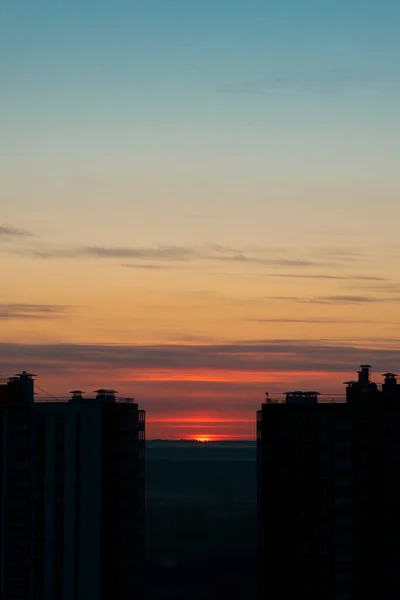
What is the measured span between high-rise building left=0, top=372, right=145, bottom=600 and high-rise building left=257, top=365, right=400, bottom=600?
17.2 metres

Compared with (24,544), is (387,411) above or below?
above

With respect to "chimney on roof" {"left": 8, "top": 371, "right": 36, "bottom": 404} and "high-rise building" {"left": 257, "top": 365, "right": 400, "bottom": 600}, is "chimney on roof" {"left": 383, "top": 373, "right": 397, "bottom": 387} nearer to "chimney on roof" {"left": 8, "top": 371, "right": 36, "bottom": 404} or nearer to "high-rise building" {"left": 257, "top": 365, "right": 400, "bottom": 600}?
"high-rise building" {"left": 257, "top": 365, "right": 400, "bottom": 600}

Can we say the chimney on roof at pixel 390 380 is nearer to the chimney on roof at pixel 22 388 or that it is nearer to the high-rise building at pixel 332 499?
the high-rise building at pixel 332 499

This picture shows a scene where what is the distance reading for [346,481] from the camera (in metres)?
150

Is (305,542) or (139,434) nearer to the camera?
(305,542)

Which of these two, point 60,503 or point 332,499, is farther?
point 60,503

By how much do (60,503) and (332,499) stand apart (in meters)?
29.3

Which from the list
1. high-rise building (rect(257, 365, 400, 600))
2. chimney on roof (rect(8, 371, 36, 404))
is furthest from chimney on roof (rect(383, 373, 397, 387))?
chimney on roof (rect(8, 371, 36, 404))

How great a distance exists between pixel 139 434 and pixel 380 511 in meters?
30.7

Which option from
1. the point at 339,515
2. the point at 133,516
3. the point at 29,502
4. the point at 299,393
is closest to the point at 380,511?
the point at 339,515

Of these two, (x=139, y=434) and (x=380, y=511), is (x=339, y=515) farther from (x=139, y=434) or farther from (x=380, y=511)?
(x=139, y=434)

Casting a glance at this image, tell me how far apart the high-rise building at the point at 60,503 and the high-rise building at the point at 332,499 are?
17.2 m

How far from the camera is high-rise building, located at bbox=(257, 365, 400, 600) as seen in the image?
146250 millimetres

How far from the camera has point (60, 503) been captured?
151 m
